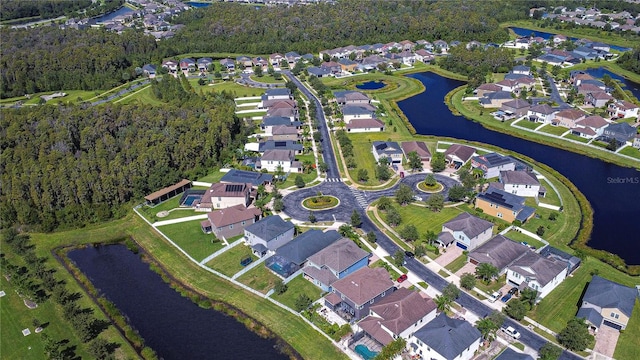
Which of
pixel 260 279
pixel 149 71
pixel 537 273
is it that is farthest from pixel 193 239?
pixel 149 71

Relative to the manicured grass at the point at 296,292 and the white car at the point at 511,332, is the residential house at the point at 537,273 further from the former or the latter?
the manicured grass at the point at 296,292

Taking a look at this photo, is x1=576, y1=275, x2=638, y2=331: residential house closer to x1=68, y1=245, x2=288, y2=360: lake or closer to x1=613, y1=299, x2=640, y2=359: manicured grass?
x1=613, y1=299, x2=640, y2=359: manicured grass

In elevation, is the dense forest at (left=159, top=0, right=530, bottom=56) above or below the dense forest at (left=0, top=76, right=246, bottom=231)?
above

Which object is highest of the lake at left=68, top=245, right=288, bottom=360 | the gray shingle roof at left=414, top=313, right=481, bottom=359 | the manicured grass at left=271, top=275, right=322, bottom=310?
the gray shingle roof at left=414, top=313, right=481, bottom=359

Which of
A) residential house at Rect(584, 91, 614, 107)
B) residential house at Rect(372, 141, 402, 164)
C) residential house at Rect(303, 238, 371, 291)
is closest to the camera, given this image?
residential house at Rect(303, 238, 371, 291)

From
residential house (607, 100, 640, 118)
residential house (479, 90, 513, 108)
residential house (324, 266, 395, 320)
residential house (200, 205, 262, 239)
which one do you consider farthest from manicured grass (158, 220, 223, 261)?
residential house (607, 100, 640, 118)

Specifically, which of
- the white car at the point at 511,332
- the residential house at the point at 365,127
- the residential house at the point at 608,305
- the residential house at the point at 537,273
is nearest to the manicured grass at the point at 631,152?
the residential house at the point at 537,273

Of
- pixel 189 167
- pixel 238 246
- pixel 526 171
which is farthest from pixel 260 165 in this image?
pixel 526 171
